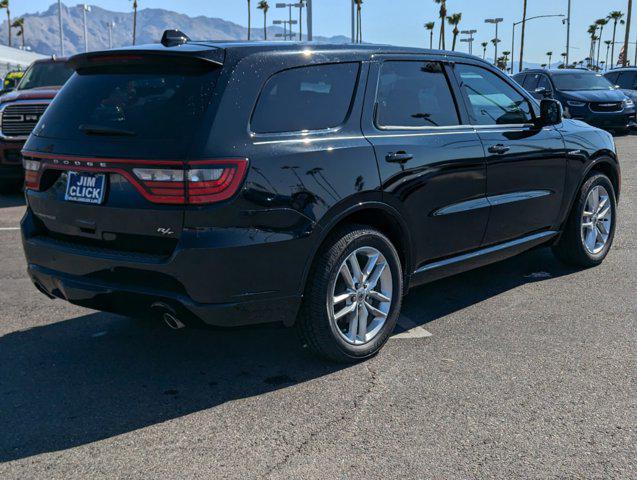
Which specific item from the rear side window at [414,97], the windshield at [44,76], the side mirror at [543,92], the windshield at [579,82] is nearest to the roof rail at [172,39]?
the rear side window at [414,97]

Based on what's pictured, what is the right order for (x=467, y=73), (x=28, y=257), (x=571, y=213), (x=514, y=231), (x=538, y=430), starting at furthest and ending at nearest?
(x=571, y=213) < (x=514, y=231) < (x=467, y=73) < (x=28, y=257) < (x=538, y=430)

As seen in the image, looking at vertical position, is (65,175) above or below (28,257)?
above

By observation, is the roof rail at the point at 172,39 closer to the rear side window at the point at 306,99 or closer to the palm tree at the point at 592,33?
the rear side window at the point at 306,99

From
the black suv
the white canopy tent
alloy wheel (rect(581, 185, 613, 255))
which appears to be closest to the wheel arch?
the black suv

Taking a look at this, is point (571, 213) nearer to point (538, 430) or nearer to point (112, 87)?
point (538, 430)

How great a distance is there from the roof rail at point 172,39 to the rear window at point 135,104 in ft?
0.98

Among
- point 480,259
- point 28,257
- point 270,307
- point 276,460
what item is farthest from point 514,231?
point 28,257

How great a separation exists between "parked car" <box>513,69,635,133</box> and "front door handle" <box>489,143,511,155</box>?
46.3 feet

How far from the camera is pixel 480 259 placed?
5035mm

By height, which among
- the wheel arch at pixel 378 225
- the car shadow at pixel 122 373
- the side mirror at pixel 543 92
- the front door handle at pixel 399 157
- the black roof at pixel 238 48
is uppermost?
the black roof at pixel 238 48

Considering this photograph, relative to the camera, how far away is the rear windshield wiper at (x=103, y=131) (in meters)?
3.60

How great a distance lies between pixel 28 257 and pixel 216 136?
4.80 feet

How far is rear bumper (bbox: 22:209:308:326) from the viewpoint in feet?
11.3

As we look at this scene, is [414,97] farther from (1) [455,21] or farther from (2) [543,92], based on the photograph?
(1) [455,21]
